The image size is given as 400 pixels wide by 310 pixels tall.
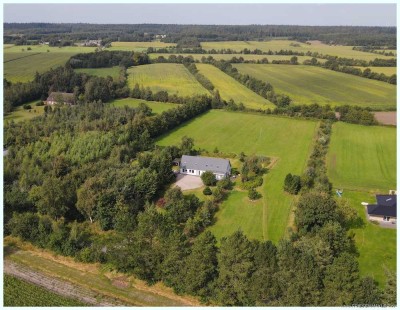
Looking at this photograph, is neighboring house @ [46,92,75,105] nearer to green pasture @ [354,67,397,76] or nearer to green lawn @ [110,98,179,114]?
green lawn @ [110,98,179,114]

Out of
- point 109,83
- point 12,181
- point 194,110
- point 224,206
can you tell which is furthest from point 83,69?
point 224,206

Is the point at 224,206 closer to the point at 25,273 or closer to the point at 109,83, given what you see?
the point at 25,273

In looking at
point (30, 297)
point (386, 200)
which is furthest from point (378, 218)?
point (30, 297)

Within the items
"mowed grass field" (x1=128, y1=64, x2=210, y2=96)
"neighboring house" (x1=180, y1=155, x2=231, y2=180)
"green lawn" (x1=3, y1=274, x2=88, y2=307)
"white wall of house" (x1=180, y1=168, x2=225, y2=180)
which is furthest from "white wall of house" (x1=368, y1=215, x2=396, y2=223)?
"mowed grass field" (x1=128, y1=64, x2=210, y2=96)

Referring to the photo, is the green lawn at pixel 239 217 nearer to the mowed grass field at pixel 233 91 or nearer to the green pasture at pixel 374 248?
the green pasture at pixel 374 248

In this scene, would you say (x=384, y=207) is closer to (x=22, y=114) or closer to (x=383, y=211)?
(x=383, y=211)

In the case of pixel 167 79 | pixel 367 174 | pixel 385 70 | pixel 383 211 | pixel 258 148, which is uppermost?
pixel 385 70

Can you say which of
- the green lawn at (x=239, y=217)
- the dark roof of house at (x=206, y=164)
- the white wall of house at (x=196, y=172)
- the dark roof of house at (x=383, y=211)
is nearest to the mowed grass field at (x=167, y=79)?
the dark roof of house at (x=206, y=164)
